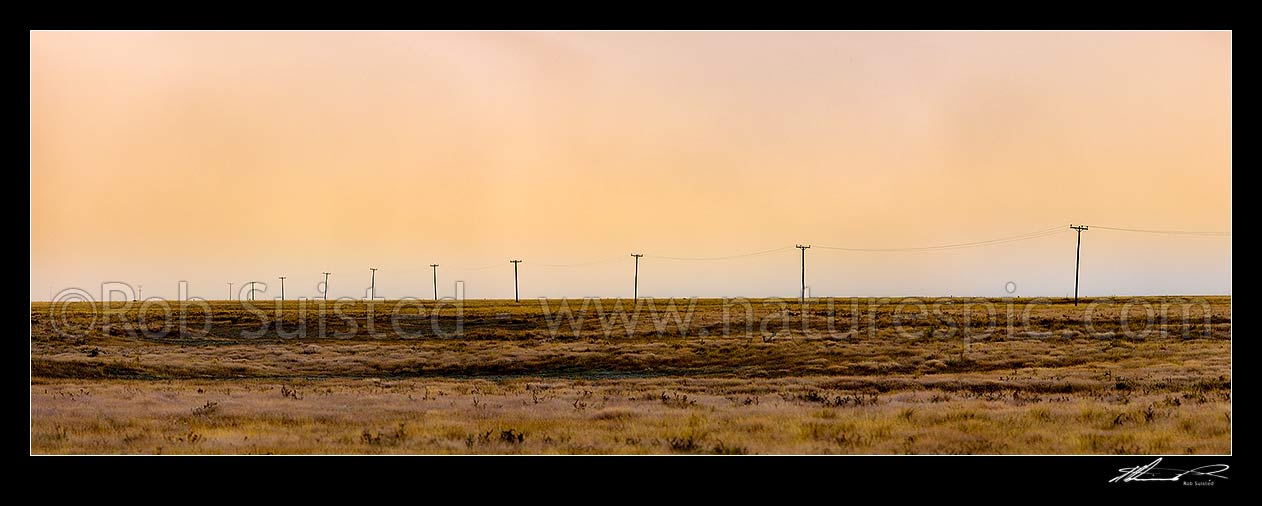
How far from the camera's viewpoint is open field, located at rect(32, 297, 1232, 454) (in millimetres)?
17359

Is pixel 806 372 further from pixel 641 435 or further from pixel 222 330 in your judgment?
pixel 222 330

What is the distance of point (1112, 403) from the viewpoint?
879 inches

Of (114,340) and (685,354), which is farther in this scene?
(114,340)

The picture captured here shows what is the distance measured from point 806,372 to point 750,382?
277 inches

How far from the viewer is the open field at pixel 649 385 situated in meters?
17.4

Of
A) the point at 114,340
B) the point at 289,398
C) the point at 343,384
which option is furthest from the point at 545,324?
the point at 289,398
